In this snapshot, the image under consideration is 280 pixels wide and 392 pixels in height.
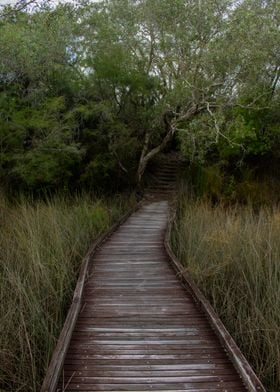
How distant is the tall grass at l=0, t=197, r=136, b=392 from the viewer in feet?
15.0

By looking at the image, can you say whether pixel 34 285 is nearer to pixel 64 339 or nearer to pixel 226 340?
pixel 64 339

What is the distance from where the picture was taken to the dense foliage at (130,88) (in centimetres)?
1301

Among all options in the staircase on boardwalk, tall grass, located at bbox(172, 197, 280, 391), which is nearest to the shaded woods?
tall grass, located at bbox(172, 197, 280, 391)

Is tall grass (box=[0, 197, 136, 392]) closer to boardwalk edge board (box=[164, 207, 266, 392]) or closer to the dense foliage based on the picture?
boardwalk edge board (box=[164, 207, 266, 392])

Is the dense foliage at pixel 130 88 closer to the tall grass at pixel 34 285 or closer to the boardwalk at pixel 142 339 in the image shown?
the tall grass at pixel 34 285

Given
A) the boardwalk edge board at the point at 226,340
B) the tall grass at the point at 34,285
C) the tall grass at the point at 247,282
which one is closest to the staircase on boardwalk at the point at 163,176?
the tall grass at the point at 34,285

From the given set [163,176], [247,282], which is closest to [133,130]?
[163,176]

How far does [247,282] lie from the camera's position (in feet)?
18.9

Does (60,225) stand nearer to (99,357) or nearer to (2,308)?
(2,308)

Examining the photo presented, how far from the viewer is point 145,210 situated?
1472cm

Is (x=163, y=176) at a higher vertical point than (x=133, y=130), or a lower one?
lower

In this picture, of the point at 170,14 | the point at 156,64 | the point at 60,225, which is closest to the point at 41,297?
the point at 60,225

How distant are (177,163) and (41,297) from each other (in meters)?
16.7

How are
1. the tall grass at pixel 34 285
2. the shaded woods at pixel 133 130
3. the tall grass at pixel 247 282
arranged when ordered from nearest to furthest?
the tall grass at pixel 34 285, the tall grass at pixel 247 282, the shaded woods at pixel 133 130
